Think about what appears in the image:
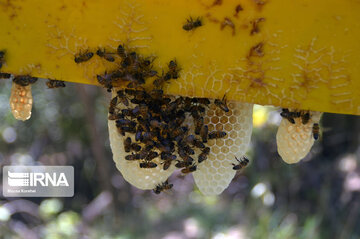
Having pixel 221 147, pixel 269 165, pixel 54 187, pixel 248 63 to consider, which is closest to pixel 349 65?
pixel 248 63

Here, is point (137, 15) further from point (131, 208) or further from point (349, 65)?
point (131, 208)

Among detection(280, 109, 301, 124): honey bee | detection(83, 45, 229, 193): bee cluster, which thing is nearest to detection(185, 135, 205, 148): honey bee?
detection(83, 45, 229, 193): bee cluster

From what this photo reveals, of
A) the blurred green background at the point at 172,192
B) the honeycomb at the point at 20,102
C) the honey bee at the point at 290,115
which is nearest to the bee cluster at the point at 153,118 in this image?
the honey bee at the point at 290,115

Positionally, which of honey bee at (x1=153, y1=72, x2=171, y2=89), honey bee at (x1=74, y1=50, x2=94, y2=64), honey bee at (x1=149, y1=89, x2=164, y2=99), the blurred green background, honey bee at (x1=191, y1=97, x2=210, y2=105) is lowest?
the blurred green background

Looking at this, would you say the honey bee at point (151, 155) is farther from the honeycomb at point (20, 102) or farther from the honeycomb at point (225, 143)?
the honeycomb at point (20, 102)

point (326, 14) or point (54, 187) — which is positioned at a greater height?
point (326, 14)

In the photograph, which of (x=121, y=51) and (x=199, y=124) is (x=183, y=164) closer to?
(x=199, y=124)

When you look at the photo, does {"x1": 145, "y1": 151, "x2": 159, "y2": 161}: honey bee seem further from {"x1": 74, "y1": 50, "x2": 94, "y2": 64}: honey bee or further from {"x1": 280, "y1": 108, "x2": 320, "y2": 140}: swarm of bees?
{"x1": 280, "y1": 108, "x2": 320, "y2": 140}: swarm of bees
